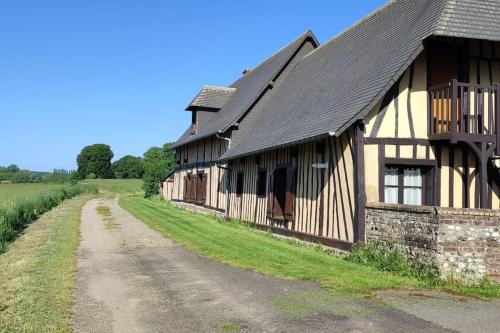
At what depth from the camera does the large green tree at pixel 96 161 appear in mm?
117812

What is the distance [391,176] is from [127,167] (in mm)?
116718

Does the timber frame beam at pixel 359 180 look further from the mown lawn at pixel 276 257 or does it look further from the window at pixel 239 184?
the window at pixel 239 184

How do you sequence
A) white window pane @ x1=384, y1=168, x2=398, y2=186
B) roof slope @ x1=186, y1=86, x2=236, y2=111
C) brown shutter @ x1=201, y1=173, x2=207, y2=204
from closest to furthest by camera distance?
white window pane @ x1=384, y1=168, x2=398, y2=186 → brown shutter @ x1=201, y1=173, x2=207, y2=204 → roof slope @ x1=186, y1=86, x2=236, y2=111

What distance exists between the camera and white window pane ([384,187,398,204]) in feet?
35.6

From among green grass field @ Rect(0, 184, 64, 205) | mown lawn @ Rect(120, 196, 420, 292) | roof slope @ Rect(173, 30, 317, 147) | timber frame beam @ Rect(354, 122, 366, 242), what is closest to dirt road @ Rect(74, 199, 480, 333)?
mown lawn @ Rect(120, 196, 420, 292)

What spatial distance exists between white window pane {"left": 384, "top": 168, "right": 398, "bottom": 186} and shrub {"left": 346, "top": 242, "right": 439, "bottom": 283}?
5.68ft

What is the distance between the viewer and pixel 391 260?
902 centimetres

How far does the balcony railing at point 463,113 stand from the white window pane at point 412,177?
2.86ft

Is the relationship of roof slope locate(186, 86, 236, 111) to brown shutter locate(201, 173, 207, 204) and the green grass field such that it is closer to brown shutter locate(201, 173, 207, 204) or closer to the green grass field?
brown shutter locate(201, 173, 207, 204)

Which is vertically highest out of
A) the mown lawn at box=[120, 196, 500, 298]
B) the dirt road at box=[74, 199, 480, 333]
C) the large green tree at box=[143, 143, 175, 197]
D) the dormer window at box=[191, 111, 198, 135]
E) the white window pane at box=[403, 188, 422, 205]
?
the dormer window at box=[191, 111, 198, 135]

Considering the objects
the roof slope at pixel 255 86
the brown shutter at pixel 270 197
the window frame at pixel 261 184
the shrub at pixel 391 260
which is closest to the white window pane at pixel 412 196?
the shrub at pixel 391 260

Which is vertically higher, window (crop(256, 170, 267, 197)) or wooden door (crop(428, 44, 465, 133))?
wooden door (crop(428, 44, 465, 133))

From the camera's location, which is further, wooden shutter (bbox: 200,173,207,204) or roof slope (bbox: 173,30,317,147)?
wooden shutter (bbox: 200,173,207,204)

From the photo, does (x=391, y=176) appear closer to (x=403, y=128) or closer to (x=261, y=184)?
(x=403, y=128)
